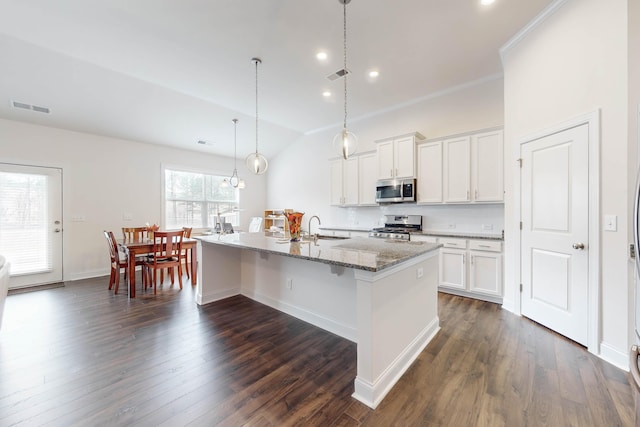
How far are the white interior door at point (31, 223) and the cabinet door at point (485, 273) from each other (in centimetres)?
676

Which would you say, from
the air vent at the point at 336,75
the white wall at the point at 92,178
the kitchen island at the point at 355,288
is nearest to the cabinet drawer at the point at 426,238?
the kitchen island at the point at 355,288

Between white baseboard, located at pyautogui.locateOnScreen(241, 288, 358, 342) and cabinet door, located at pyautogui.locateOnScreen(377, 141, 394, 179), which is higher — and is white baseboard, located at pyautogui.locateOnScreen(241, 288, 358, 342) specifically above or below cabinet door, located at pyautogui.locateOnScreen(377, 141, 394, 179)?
→ below

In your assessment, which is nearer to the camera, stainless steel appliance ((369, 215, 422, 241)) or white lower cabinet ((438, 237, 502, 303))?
white lower cabinet ((438, 237, 502, 303))

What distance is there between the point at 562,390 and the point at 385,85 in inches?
160

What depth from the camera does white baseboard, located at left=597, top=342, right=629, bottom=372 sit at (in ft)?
6.48

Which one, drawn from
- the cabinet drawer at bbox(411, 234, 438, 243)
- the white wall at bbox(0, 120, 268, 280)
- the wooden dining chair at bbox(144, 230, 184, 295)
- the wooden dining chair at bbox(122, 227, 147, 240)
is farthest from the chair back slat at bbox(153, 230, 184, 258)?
the cabinet drawer at bbox(411, 234, 438, 243)

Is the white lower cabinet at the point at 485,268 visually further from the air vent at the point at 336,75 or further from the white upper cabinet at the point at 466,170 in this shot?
the air vent at the point at 336,75

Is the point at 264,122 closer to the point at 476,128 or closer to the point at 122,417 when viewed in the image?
the point at 476,128

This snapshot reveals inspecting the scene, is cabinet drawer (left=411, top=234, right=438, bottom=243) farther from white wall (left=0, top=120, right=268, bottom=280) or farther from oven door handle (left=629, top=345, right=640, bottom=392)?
white wall (left=0, top=120, right=268, bottom=280)

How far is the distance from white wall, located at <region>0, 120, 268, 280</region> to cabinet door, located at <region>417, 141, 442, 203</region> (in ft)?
17.4

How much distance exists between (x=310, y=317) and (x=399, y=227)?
2.66 metres

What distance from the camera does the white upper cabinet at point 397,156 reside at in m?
4.29

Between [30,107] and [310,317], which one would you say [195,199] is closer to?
[30,107]

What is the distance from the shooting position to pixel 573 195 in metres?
2.43
